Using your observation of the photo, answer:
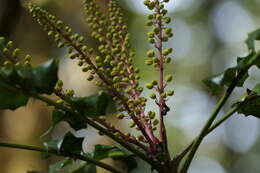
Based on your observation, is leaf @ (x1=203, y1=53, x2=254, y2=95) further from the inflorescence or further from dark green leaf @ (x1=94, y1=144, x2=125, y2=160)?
dark green leaf @ (x1=94, y1=144, x2=125, y2=160)

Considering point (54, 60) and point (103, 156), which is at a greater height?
point (54, 60)

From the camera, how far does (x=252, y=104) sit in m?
0.84

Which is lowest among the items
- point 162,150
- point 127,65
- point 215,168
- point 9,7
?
point 215,168

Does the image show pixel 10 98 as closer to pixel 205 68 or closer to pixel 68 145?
pixel 68 145

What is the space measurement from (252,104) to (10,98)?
0.45m

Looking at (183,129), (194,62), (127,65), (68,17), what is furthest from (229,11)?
(127,65)

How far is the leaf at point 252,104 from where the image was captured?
31.7 inches

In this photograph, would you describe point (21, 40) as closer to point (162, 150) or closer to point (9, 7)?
point (9, 7)

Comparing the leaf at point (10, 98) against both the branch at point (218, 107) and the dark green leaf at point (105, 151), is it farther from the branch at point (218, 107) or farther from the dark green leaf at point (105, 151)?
the branch at point (218, 107)

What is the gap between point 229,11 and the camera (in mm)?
9664

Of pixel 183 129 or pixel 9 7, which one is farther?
pixel 183 129

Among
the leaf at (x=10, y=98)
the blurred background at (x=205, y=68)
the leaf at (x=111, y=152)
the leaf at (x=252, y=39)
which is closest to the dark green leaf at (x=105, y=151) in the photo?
the leaf at (x=111, y=152)

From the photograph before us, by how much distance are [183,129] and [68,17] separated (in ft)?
17.7

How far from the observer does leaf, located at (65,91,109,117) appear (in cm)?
72
